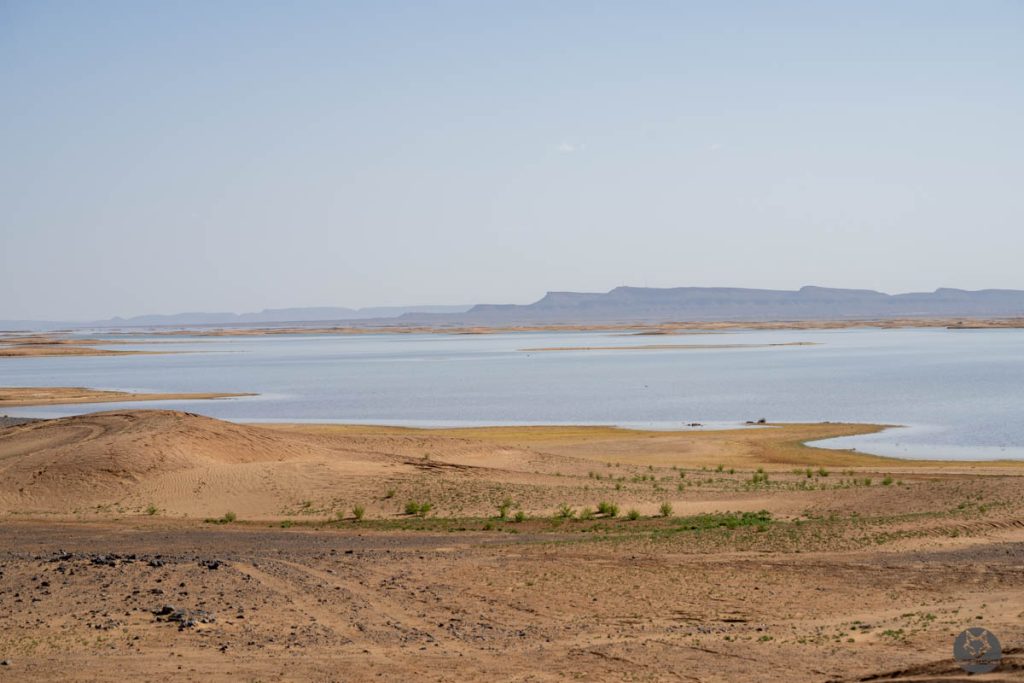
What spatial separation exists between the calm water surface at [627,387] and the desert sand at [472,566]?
688 inches

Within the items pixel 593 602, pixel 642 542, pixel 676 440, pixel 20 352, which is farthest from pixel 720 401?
pixel 20 352

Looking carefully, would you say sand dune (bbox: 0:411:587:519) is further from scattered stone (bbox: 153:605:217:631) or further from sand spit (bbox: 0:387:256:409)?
sand spit (bbox: 0:387:256:409)

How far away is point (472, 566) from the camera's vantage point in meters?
18.2

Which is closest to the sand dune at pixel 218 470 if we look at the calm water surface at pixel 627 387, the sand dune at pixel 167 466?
the sand dune at pixel 167 466

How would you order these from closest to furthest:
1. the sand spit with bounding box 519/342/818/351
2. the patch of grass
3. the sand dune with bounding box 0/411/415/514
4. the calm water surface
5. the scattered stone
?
the scattered stone
the patch of grass
the sand dune with bounding box 0/411/415/514
the calm water surface
the sand spit with bounding box 519/342/818/351

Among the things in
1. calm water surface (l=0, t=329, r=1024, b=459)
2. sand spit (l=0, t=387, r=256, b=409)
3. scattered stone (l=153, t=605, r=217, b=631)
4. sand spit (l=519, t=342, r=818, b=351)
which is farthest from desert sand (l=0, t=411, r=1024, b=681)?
sand spit (l=519, t=342, r=818, b=351)

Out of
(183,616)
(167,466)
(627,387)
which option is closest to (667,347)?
(627,387)

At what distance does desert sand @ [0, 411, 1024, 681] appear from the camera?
13.1m

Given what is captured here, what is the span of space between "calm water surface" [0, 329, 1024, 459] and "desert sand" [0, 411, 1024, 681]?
17.5 metres

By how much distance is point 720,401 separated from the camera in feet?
205

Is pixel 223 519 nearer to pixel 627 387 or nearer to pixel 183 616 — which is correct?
pixel 183 616

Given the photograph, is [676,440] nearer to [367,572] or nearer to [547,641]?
[367,572]

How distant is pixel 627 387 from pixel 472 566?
57328mm

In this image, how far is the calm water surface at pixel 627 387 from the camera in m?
52.7
